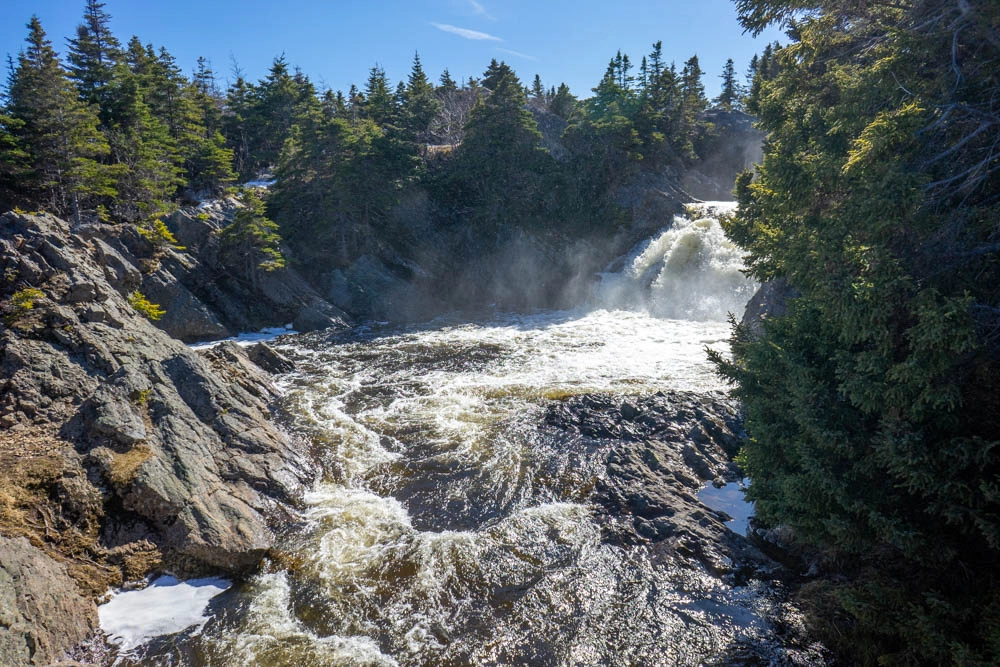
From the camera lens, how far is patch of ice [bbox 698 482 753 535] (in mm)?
10805

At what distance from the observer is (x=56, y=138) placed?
84.1ft

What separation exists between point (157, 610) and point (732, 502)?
11.9 meters

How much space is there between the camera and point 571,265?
4000 cm

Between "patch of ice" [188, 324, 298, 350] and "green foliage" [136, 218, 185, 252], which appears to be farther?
"green foliage" [136, 218, 185, 252]

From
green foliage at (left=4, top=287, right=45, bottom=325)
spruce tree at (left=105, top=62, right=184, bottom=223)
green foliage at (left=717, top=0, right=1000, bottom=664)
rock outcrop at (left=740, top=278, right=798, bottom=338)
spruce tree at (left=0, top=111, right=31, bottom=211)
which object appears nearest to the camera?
green foliage at (left=717, top=0, right=1000, bottom=664)

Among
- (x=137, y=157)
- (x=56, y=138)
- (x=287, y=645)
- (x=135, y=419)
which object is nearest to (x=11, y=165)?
(x=56, y=138)

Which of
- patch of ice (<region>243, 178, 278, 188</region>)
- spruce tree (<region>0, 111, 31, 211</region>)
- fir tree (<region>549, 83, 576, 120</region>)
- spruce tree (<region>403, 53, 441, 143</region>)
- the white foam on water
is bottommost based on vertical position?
the white foam on water

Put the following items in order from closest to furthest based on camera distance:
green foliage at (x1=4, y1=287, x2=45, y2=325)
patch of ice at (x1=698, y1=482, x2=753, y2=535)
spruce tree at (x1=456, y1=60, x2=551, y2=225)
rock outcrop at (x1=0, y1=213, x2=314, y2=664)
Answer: rock outcrop at (x1=0, y1=213, x2=314, y2=664)
patch of ice at (x1=698, y1=482, x2=753, y2=535)
green foliage at (x1=4, y1=287, x2=45, y2=325)
spruce tree at (x1=456, y1=60, x2=551, y2=225)

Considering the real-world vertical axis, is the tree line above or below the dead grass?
above

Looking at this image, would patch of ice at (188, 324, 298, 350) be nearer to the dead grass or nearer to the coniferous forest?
the dead grass

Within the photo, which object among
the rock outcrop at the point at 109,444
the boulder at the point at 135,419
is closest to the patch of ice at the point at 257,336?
the boulder at the point at 135,419

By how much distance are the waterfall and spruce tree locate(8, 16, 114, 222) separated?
31926 mm

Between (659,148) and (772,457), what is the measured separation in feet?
142

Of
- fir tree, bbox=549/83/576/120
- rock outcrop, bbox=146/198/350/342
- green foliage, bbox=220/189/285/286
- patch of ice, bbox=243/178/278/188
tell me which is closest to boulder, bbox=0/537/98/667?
rock outcrop, bbox=146/198/350/342
